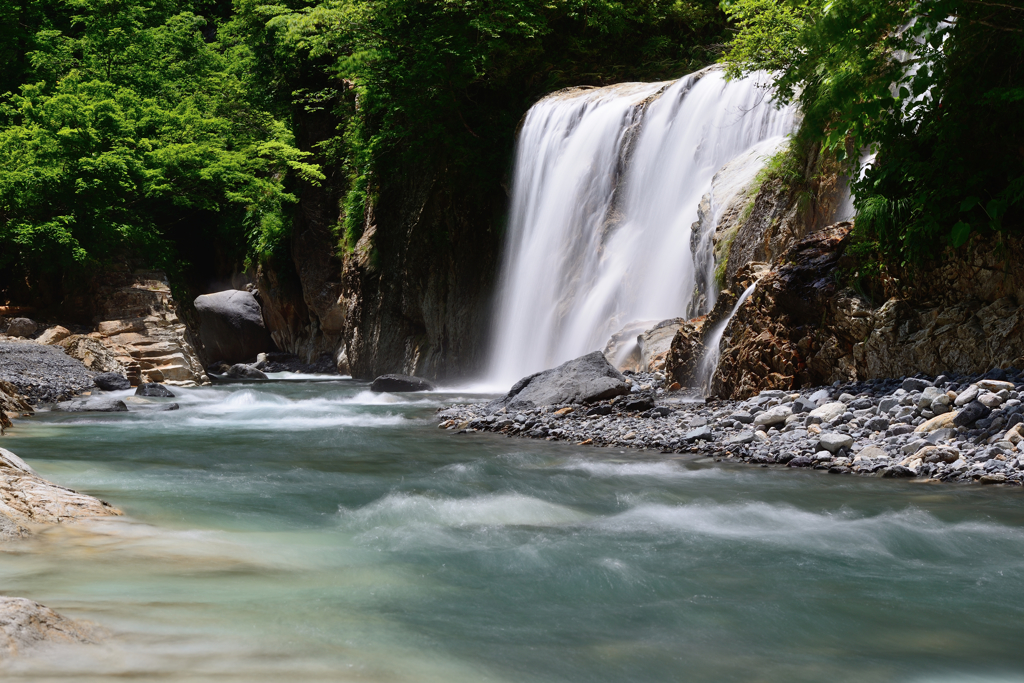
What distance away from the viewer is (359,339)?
82.3 feet

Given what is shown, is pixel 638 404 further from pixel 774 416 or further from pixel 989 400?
pixel 989 400

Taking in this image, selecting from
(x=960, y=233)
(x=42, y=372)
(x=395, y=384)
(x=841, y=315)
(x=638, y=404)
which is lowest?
(x=395, y=384)

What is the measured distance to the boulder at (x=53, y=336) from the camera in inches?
733

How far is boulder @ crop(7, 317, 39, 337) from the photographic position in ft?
62.8

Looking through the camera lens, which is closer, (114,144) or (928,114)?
(928,114)

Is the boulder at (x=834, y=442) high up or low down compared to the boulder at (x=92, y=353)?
up

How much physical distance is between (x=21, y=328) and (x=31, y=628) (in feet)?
62.9

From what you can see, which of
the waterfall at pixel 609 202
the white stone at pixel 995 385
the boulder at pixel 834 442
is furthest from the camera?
the waterfall at pixel 609 202

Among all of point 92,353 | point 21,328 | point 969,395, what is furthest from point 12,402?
point 969,395

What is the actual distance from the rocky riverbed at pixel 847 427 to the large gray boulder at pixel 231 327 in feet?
77.6

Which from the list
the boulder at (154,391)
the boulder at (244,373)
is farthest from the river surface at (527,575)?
the boulder at (244,373)

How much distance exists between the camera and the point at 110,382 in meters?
16.7

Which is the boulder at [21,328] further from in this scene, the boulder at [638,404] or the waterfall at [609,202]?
the boulder at [638,404]

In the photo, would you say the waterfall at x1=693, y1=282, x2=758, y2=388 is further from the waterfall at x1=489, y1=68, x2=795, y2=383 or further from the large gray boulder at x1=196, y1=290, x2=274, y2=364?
the large gray boulder at x1=196, y1=290, x2=274, y2=364
